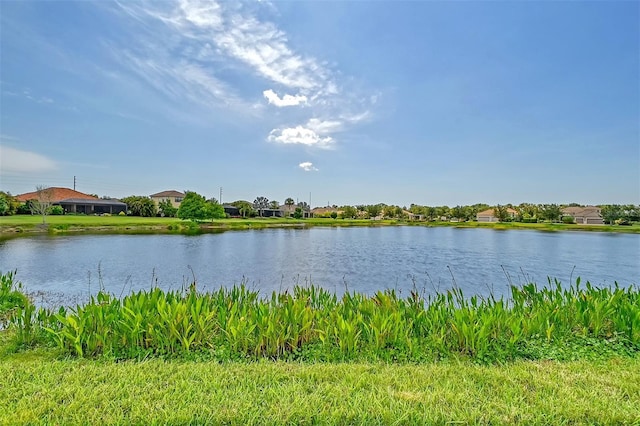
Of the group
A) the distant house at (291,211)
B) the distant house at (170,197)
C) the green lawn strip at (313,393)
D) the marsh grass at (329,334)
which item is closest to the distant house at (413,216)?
the distant house at (291,211)

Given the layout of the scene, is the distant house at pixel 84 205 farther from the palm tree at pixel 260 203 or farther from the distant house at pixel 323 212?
the distant house at pixel 323 212

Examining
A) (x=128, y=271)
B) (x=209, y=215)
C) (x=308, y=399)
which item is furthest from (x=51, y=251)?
(x=209, y=215)

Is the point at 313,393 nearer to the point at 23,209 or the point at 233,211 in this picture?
the point at 23,209

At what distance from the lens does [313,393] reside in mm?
2725

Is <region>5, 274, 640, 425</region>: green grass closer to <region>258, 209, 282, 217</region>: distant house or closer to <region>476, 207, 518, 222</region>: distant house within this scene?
<region>258, 209, 282, 217</region>: distant house

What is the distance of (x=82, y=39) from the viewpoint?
17.2 metres

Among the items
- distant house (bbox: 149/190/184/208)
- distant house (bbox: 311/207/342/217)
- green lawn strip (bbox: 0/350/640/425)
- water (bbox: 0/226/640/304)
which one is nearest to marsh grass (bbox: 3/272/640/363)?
green lawn strip (bbox: 0/350/640/425)

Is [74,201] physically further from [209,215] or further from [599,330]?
[599,330]

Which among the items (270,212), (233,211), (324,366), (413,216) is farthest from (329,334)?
(413,216)

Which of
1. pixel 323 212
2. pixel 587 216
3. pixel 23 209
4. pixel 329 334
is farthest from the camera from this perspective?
pixel 323 212

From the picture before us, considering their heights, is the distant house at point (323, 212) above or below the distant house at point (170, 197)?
below

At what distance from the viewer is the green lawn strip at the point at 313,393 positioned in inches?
94.5

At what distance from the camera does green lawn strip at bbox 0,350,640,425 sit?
240cm

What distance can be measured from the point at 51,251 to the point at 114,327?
20503 millimetres
